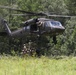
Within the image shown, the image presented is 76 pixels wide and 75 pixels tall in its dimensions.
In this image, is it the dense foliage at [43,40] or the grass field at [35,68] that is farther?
the dense foliage at [43,40]

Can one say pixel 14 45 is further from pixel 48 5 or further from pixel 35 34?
pixel 35 34

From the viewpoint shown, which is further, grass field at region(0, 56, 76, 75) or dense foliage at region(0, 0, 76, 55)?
dense foliage at region(0, 0, 76, 55)

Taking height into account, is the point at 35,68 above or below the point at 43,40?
above

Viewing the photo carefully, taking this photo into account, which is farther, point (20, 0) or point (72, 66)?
point (20, 0)

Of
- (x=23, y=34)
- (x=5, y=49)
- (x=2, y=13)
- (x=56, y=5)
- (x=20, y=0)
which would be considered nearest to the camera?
(x=23, y=34)

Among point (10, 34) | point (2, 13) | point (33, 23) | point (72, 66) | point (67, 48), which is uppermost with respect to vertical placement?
point (72, 66)

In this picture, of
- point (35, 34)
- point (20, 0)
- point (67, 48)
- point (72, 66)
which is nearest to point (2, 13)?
point (20, 0)

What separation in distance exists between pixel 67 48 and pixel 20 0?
34.0 ft

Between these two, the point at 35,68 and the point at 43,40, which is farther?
the point at 43,40

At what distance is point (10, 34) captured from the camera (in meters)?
25.2

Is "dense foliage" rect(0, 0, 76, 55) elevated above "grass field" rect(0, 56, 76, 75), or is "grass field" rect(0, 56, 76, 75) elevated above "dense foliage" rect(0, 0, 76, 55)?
"grass field" rect(0, 56, 76, 75)

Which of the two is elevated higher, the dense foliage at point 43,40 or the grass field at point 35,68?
the grass field at point 35,68

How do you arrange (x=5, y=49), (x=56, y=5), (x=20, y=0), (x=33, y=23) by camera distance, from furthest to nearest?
(x=56, y=5) → (x=20, y=0) → (x=5, y=49) → (x=33, y=23)

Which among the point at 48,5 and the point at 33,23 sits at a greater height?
the point at 33,23
